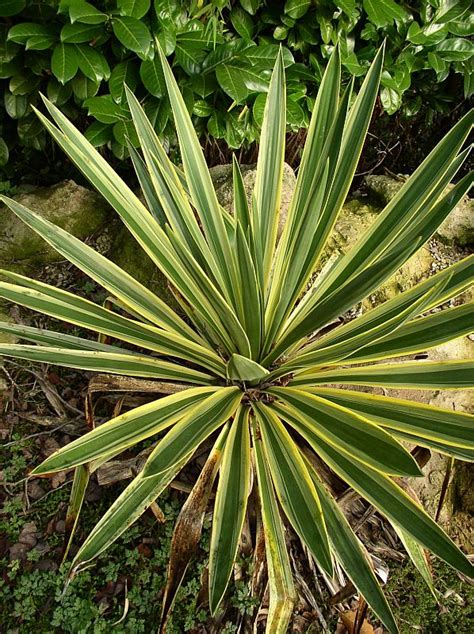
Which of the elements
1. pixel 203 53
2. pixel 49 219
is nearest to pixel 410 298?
pixel 203 53

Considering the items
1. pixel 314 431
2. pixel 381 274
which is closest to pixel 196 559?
pixel 314 431

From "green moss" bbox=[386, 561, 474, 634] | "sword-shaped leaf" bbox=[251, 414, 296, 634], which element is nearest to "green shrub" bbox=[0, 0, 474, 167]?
"sword-shaped leaf" bbox=[251, 414, 296, 634]

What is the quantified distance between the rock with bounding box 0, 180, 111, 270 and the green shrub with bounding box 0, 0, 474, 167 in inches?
9.0

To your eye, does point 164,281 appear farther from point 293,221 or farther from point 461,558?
point 461,558

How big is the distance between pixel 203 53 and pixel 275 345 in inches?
43.8

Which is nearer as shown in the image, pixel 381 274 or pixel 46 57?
pixel 381 274

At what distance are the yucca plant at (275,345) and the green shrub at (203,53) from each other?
1.66 feet

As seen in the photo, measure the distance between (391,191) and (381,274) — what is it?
3.94 feet

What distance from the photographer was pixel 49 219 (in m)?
2.18

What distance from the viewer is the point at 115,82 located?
196 cm

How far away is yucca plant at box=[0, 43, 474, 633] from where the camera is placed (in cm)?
117

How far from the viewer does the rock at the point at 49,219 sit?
2.17m

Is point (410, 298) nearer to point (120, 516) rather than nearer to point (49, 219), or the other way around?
point (120, 516)

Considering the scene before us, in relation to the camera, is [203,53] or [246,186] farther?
[246,186]
